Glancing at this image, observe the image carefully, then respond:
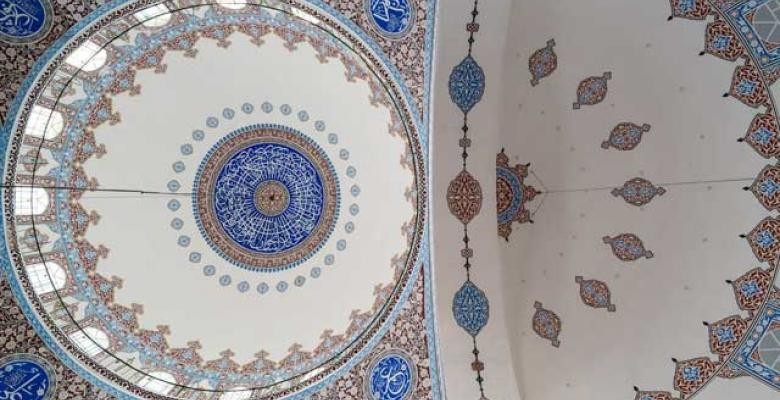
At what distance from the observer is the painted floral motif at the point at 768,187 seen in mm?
4598

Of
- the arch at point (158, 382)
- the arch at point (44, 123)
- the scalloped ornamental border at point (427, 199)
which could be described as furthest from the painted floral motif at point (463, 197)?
the arch at point (44, 123)

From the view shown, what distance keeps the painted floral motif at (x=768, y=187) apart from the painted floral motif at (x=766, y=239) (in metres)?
0.17

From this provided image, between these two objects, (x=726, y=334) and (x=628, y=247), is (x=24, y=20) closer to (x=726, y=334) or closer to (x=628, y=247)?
(x=628, y=247)

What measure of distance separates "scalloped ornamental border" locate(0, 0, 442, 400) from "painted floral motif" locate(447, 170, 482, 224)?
29 centimetres

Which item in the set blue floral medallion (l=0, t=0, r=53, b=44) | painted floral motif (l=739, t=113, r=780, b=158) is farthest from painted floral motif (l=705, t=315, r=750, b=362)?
blue floral medallion (l=0, t=0, r=53, b=44)

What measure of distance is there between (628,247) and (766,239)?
1.30 meters

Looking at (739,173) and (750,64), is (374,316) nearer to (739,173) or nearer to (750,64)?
(739,173)

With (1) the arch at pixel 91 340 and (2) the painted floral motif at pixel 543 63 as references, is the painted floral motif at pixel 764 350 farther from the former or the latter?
(1) the arch at pixel 91 340

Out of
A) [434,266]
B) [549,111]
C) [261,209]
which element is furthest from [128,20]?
[549,111]

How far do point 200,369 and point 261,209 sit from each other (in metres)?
2.62

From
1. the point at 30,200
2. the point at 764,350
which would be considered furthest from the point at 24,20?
the point at 764,350

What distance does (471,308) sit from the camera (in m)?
5.52

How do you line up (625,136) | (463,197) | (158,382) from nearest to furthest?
(625,136) < (463,197) < (158,382)

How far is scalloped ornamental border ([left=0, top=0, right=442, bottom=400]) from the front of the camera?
478cm
